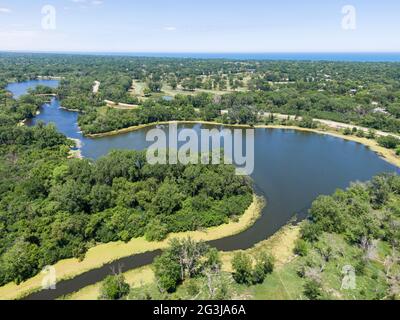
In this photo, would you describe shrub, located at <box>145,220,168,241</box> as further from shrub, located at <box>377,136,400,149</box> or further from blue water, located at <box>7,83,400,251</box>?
shrub, located at <box>377,136,400,149</box>

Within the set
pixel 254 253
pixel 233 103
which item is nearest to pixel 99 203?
pixel 254 253

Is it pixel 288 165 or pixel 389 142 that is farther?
pixel 389 142

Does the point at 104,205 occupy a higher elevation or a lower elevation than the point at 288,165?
lower

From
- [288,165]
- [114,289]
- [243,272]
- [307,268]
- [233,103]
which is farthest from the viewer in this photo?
[233,103]

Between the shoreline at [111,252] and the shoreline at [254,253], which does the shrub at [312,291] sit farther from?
the shoreline at [111,252]

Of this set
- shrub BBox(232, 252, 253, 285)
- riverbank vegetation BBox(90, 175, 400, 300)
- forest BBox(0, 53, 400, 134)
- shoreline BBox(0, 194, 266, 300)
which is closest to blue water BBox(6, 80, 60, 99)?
forest BBox(0, 53, 400, 134)

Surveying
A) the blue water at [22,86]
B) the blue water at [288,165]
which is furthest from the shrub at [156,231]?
the blue water at [22,86]

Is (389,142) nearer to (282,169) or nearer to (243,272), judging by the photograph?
(282,169)
